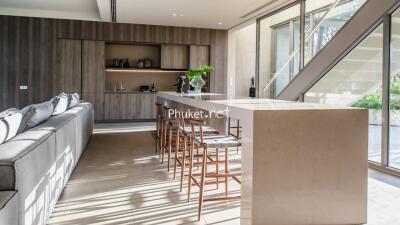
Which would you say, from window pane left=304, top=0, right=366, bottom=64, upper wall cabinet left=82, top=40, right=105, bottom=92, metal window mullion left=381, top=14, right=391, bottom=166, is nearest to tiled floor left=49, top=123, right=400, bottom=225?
metal window mullion left=381, top=14, right=391, bottom=166

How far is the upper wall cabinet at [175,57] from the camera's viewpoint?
894cm

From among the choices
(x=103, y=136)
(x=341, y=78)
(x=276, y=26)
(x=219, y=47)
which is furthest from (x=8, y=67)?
(x=341, y=78)

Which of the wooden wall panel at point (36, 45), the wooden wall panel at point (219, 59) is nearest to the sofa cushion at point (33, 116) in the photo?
the wooden wall panel at point (36, 45)

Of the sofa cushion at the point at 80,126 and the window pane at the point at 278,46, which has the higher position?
the window pane at the point at 278,46

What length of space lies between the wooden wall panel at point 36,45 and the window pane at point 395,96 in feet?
20.0

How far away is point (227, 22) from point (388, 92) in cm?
509

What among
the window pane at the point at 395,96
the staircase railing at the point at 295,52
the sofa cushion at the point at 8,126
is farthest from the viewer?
the staircase railing at the point at 295,52

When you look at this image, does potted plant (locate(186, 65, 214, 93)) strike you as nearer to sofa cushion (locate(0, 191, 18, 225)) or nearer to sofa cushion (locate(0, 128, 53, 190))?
sofa cushion (locate(0, 128, 53, 190))

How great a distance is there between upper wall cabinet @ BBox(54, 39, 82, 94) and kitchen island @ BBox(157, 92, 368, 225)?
6944 mm

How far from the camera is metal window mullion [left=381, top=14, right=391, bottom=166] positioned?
156 inches

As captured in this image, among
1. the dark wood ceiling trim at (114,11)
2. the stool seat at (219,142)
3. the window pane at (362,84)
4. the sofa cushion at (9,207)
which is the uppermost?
the dark wood ceiling trim at (114,11)

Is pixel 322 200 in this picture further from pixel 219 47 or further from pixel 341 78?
pixel 219 47

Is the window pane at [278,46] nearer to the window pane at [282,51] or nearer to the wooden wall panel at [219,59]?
the window pane at [282,51]

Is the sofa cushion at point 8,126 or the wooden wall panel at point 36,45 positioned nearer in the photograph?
the sofa cushion at point 8,126
